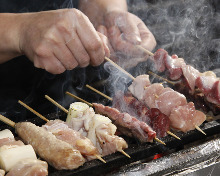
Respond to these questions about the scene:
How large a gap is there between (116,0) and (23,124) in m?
2.48

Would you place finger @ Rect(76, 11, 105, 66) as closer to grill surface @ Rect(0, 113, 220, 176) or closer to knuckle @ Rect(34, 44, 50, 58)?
A: knuckle @ Rect(34, 44, 50, 58)

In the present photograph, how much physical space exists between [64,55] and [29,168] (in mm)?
1171

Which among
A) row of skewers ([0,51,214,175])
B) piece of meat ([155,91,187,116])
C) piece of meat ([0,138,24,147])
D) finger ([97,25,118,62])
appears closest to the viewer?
row of skewers ([0,51,214,175])

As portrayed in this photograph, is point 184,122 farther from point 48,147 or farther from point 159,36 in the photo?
point 159,36

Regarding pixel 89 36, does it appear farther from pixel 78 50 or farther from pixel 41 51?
pixel 41 51

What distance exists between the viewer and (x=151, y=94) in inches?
144

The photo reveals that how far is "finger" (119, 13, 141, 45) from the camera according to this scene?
4152mm

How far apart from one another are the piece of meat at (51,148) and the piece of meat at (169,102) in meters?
1.18

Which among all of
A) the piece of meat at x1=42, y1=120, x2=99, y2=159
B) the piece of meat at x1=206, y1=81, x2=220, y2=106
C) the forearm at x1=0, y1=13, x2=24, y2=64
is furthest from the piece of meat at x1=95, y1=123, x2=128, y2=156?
the forearm at x1=0, y1=13, x2=24, y2=64

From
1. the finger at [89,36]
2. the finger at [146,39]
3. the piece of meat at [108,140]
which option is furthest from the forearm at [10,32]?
the finger at [146,39]

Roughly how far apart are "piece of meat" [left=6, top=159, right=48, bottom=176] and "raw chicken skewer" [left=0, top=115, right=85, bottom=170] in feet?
0.37

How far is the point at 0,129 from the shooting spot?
3320 mm

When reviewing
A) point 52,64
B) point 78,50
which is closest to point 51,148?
point 52,64

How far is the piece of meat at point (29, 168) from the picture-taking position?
8.27 ft
